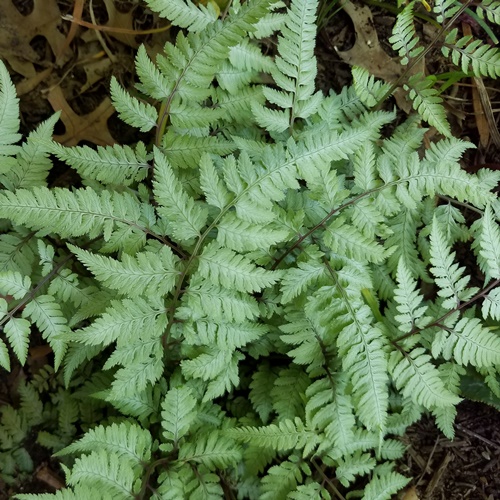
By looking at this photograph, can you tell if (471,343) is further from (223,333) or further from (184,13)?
(184,13)

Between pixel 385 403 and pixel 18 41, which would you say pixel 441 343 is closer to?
pixel 385 403

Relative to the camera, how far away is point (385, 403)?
2.29 metres

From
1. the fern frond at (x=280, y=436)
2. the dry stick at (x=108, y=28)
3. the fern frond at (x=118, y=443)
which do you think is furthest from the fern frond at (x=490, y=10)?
the fern frond at (x=118, y=443)

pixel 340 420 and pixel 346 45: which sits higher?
pixel 346 45

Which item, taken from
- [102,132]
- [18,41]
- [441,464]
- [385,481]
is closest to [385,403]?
[385,481]

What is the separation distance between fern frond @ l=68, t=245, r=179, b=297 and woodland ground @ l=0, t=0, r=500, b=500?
47.6 inches

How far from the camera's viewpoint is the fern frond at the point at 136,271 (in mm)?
2076

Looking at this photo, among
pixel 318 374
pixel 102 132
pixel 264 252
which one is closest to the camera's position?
pixel 264 252

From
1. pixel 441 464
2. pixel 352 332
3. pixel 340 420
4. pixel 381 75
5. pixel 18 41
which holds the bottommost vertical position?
pixel 441 464

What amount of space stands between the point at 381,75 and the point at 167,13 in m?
1.47

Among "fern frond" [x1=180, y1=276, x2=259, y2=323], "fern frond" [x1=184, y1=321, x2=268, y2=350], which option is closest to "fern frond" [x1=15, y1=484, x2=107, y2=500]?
"fern frond" [x1=184, y1=321, x2=268, y2=350]

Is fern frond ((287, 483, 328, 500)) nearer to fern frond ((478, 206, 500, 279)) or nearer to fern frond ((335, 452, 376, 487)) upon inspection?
fern frond ((335, 452, 376, 487))

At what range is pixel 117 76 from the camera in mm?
3137

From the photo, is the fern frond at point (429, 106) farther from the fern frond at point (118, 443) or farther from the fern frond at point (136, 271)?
the fern frond at point (118, 443)
